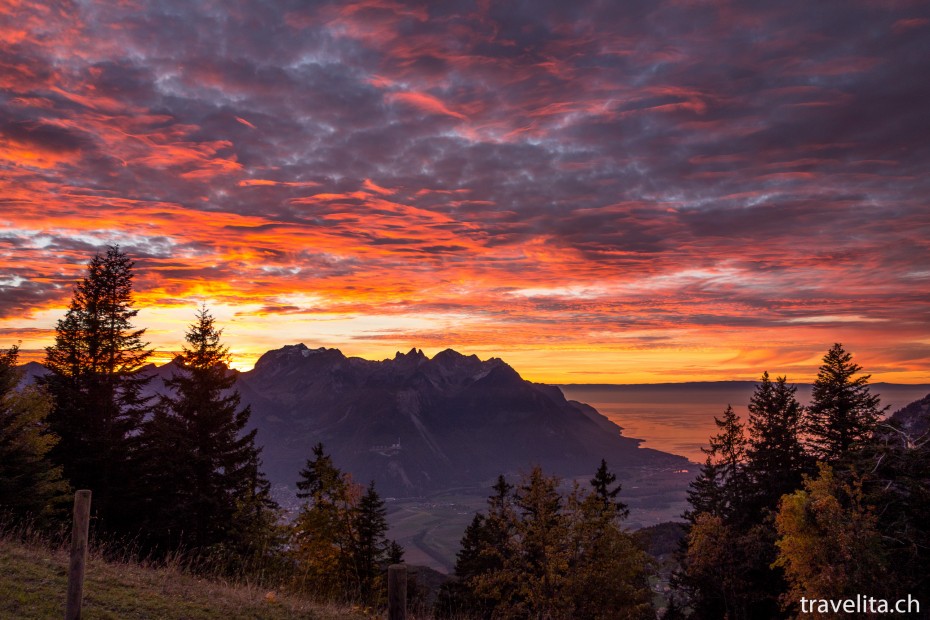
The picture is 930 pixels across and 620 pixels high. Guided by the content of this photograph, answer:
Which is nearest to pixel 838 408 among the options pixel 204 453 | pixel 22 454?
pixel 204 453

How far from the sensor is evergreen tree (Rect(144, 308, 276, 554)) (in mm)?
27234

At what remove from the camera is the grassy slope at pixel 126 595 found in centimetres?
1045

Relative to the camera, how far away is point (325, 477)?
38125 millimetres

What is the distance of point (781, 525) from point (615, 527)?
9.19 metres

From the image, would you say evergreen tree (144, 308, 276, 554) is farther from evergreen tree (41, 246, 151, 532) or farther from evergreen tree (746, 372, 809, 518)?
evergreen tree (746, 372, 809, 518)

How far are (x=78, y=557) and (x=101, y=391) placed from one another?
26535 millimetres

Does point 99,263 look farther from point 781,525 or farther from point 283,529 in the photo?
point 781,525

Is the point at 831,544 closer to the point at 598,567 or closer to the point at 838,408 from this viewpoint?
the point at 598,567

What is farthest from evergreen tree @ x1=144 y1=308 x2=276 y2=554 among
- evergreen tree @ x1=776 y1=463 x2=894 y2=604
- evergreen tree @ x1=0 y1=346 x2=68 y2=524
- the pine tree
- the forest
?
evergreen tree @ x1=776 y1=463 x2=894 y2=604

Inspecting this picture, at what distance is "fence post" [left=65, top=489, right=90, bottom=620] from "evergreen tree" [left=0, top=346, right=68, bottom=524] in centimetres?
1471

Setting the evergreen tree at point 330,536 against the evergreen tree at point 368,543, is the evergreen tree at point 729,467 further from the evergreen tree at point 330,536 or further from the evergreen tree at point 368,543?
the evergreen tree at point 330,536

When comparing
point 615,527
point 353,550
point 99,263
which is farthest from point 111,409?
point 615,527

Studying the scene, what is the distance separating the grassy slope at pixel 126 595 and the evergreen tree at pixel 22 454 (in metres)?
7.99

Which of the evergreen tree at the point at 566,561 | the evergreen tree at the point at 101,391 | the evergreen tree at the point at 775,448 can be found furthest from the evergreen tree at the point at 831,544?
the evergreen tree at the point at 101,391
